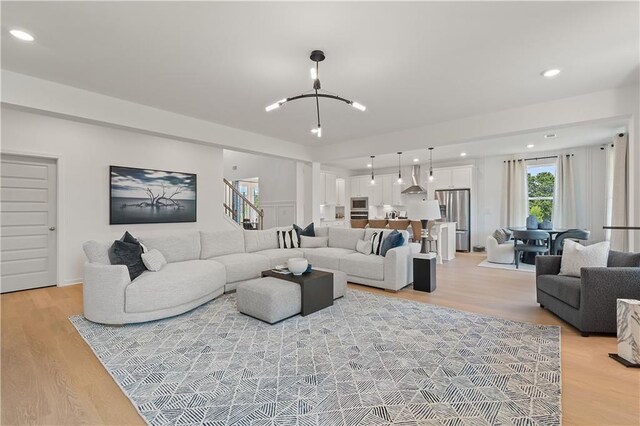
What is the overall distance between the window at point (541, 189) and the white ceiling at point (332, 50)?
454 cm

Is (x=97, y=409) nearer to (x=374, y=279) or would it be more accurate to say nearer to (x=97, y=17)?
(x=97, y=17)

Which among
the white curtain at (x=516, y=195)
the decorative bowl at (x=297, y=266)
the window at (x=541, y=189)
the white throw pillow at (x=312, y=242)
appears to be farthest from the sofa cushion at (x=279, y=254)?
the window at (x=541, y=189)

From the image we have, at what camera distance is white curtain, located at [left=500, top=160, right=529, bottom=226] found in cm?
767

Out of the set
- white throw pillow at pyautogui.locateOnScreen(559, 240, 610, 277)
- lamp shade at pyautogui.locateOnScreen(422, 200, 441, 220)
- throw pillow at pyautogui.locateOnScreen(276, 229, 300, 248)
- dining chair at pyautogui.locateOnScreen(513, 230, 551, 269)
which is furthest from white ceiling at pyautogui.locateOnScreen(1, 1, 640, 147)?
dining chair at pyautogui.locateOnScreen(513, 230, 551, 269)

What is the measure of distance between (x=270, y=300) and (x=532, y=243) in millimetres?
6089

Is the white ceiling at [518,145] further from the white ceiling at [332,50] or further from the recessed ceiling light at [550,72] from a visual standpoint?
the white ceiling at [332,50]

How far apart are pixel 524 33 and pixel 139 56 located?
3.43 metres

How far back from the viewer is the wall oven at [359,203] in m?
10.3

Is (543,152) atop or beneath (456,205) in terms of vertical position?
atop

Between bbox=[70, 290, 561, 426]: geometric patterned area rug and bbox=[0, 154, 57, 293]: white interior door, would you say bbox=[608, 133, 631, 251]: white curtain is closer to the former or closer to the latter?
bbox=[70, 290, 561, 426]: geometric patterned area rug

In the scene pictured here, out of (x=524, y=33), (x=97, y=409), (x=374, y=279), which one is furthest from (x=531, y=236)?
(x=97, y=409)

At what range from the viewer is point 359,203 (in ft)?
34.3

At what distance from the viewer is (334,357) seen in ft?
7.96

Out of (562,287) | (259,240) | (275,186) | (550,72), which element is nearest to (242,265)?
(259,240)
